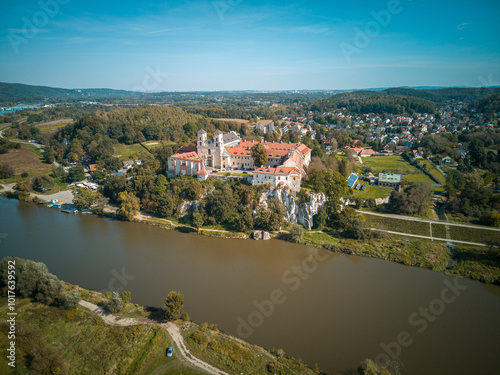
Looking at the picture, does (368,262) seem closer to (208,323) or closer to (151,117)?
(208,323)

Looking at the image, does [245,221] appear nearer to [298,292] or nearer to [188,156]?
[298,292]

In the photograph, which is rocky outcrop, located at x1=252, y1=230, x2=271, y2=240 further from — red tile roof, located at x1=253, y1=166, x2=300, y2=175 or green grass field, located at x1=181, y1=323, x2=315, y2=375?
green grass field, located at x1=181, y1=323, x2=315, y2=375

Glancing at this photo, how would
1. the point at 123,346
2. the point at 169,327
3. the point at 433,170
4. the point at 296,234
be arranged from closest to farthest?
the point at 123,346 < the point at 169,327 < the point at 296,234 < the point at 433,170

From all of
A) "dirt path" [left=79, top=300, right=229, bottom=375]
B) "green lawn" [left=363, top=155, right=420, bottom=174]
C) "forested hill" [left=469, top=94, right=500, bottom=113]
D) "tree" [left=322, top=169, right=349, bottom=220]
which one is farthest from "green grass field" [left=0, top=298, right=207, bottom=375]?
"forested hill" [left=469, top=94, right=500, bottom=113]

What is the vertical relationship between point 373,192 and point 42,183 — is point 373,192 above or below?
above

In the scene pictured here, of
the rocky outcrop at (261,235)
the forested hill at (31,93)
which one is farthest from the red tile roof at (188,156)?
the forested hill at (31,93)

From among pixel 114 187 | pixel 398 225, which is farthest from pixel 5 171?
pixel 398 225

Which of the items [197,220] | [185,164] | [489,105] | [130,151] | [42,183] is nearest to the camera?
[197,220]
